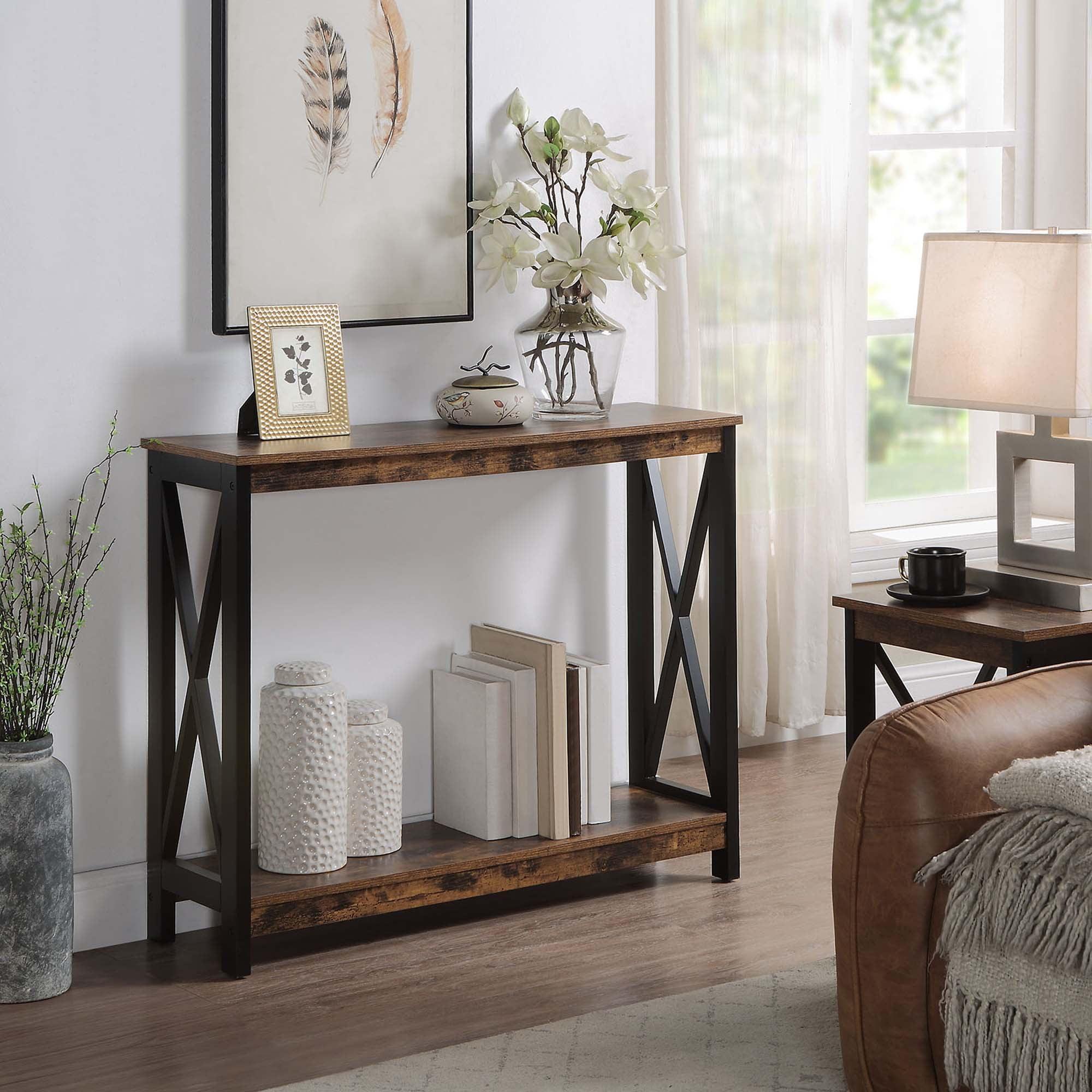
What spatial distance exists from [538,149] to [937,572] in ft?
3.46

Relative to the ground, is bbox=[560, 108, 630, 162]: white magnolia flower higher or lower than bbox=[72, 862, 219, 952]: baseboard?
higher

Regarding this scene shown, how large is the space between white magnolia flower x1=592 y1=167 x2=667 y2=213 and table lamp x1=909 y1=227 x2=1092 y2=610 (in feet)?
1.66

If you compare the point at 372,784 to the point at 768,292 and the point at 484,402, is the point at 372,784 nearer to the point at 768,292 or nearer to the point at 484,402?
the point at 484,402

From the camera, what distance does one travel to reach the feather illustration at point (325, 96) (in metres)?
2.85

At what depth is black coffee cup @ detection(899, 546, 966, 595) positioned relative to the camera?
2828mm

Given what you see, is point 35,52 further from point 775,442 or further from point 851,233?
point 851,233

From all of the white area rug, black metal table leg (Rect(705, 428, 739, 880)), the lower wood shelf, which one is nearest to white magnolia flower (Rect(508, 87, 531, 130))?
black metal table leg (Rect(705, 428, 739, 880))

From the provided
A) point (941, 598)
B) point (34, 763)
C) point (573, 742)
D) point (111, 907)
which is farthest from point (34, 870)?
point (941, 598)

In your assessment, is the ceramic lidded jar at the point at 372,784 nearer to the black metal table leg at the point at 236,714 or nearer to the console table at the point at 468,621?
the console table at the point at 468,621

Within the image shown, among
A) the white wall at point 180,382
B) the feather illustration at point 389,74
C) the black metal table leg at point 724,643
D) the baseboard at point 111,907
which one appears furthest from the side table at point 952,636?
the baseboard at point 111,907

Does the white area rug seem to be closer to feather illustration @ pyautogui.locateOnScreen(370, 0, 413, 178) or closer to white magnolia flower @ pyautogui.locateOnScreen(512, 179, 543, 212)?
white magnolia flower @ pyautogui.locateOnScreen(512, 179, 543, 212)

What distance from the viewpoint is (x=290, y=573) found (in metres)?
2.98

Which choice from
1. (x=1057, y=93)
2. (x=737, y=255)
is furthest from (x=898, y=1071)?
(x=1057, y=93)

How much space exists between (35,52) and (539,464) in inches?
41.2
